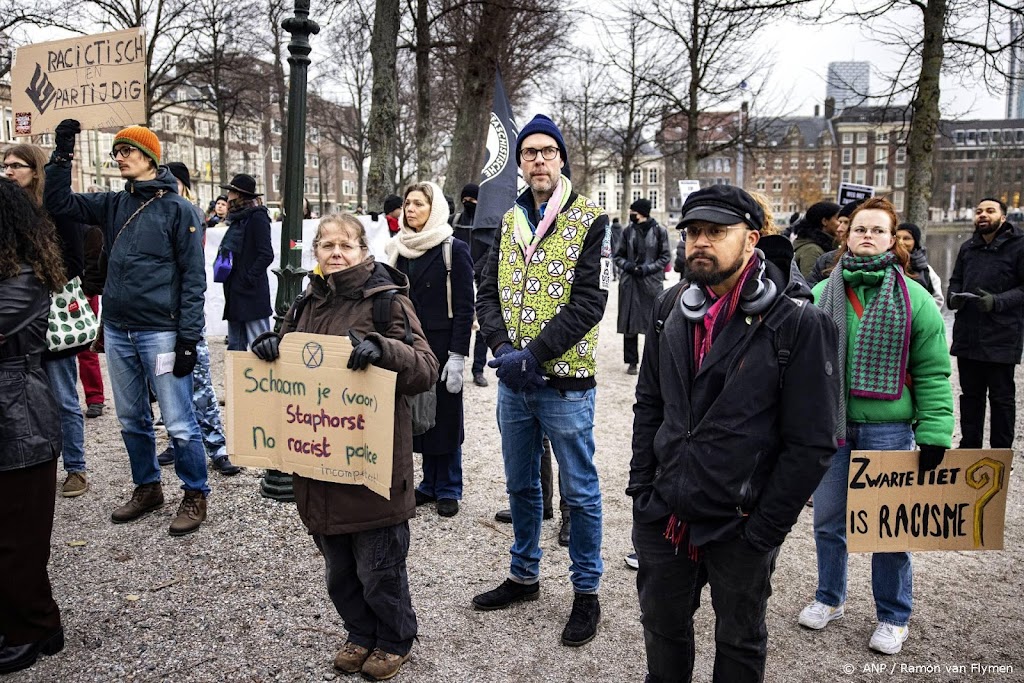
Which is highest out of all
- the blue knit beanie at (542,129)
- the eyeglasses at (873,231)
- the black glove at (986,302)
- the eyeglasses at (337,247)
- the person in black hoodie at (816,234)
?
the blue knit beanie at (542,129)

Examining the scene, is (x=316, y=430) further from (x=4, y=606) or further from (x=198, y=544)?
(x=198, y=544)

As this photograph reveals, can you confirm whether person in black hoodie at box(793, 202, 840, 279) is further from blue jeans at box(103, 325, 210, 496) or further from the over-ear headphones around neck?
blue jeans at box(103, 325, 210, 496)

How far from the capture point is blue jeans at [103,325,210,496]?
454 cm

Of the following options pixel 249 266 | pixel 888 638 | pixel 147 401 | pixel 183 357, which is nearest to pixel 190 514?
pixel 147 401

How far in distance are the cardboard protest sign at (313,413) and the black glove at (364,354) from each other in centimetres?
4

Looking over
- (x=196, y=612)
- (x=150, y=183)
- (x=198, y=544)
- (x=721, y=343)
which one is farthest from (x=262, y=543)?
(x=721, y=343)

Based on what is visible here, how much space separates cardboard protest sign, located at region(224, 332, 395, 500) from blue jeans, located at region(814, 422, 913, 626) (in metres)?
1.96

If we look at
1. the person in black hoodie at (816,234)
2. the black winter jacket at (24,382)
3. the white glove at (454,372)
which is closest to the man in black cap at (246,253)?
the white glove at (454,372)

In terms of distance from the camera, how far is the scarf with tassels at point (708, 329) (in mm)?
2477

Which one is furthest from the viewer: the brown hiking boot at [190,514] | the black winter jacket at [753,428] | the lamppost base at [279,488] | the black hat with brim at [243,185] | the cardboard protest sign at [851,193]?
the cardboard protest sign at [851,193]

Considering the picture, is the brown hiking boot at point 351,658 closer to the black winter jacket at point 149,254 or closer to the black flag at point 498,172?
the black winter jacket at point 149,254

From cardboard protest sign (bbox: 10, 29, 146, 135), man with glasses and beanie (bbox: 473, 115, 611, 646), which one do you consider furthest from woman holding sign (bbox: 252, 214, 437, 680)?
cardboard protest sign (bbox: 10, 29, 146, 135)

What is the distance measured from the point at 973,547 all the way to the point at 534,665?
194cm

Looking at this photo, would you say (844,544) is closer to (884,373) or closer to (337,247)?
(884,373)
